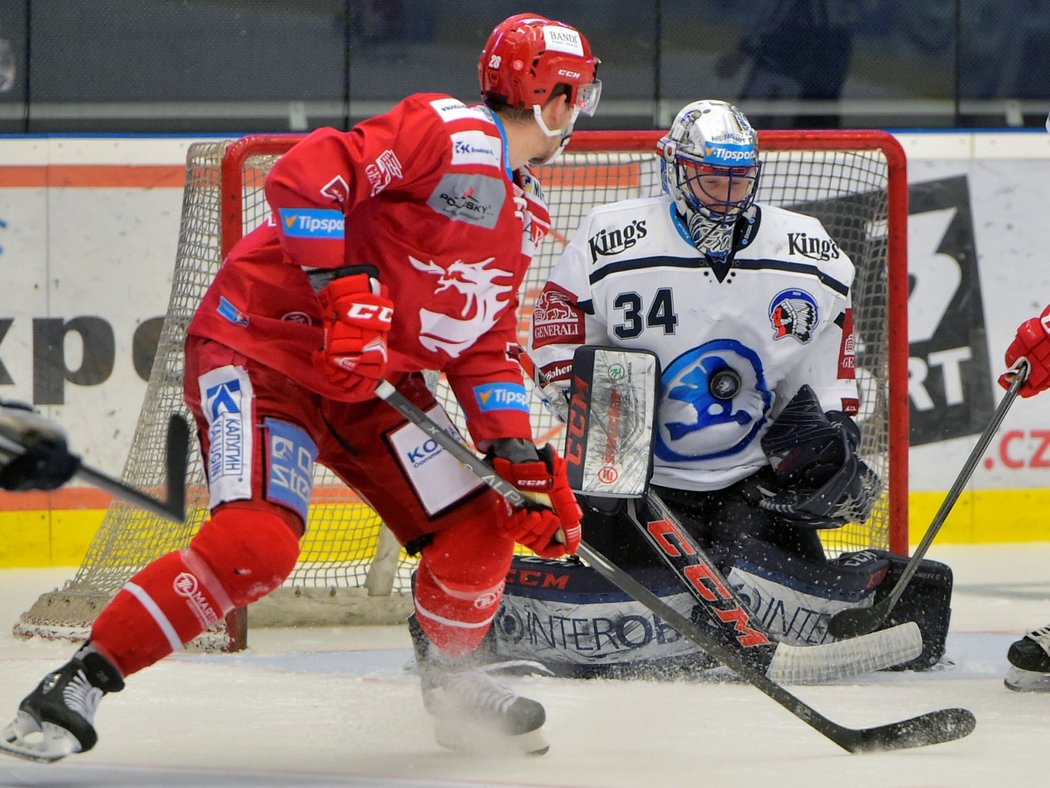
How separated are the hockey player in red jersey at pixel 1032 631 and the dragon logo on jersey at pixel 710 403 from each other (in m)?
0.50

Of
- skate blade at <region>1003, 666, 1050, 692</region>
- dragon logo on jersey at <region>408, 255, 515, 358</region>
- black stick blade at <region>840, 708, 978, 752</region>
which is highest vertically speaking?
dragon logo on jersey at <region>408, 255, 515, 358</region>

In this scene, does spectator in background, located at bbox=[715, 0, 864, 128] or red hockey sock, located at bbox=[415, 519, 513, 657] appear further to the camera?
spectator in background, located at bbox=[715, 0, 864, 128]

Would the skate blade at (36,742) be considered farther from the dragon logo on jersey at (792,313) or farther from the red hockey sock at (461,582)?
the dragon logo on jersey at (792,313)

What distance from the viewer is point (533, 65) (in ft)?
8.13

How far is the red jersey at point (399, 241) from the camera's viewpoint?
230cm

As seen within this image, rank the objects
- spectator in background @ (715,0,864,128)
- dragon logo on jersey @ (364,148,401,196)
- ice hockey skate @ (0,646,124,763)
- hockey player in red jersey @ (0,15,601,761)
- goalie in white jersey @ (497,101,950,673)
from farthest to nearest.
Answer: spectator in background @ (715,0,864,128), goalie in white jersey @ (497,101,950,673), dragon logo on jersey @ (364,148,401,196), hockey player in red jersey @ (0,15,601,761), ice hockey skate @ (0,646,124,763)

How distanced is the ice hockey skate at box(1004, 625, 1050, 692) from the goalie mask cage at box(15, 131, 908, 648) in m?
0.68

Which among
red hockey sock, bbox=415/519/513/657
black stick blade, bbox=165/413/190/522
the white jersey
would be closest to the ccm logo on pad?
black stick blade, bbox=165/413/190/522

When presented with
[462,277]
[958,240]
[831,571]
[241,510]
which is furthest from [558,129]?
[958,240]

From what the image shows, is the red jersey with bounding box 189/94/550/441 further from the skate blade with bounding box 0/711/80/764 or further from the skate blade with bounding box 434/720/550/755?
the skate blade with bounding box 0/711/80/764

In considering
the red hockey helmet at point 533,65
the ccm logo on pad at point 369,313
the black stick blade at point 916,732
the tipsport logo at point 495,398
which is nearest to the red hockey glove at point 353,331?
the ccm logo on pad at point 369,313

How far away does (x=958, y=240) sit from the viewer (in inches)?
193

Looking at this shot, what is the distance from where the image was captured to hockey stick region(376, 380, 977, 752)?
242 centimetres

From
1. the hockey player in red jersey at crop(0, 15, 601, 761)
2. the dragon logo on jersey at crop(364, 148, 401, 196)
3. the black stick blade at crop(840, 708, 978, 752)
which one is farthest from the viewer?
the black stick blade at crop(840, 708, 978, 752)
